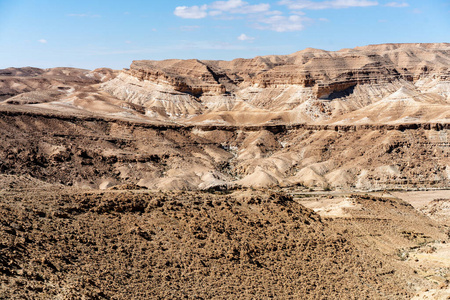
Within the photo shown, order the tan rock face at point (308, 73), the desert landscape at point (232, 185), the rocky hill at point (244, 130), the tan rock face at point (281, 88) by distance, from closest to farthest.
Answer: the desert landscape at point (232, 185)
the rocky hill at point (244, 130)
the tan rock face at point (281, 88)
the tan rock face at point (308, 73)

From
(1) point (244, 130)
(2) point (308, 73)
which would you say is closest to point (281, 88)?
(2) point (308, 73)

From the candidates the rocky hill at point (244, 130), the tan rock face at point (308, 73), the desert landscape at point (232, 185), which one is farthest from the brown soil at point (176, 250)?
the tan rock face at point (308, 73)

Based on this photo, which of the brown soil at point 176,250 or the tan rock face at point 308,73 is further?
the tan rock face at point 308,73

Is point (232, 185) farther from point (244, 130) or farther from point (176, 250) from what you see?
point (176, 250)

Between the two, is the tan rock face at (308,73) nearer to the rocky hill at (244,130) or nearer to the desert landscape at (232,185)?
the rocky hill at (244,130)

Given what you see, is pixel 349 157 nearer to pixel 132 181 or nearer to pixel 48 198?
pixel 132 181

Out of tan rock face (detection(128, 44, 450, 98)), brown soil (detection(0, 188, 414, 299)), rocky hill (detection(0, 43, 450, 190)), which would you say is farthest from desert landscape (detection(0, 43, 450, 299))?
tan rock face (detection(128, 44, 450, 98))

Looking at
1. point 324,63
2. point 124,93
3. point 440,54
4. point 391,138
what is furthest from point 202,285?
point 440,54

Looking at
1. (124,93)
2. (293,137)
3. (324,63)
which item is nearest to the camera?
(293,137)

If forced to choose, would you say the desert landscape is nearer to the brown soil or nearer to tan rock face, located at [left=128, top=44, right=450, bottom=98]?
the brown soil

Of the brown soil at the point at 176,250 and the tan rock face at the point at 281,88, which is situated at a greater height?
the tan rock face at the point at 281,88
